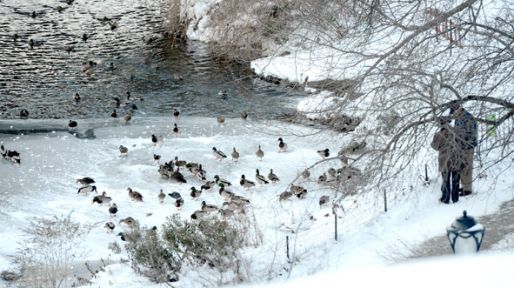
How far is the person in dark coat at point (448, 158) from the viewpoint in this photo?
11.2 meters

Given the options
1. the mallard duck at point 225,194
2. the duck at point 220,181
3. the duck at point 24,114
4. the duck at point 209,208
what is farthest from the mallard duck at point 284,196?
the duck at point 24,114

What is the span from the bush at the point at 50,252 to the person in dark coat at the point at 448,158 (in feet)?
19.8

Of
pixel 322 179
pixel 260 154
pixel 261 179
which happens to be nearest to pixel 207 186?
pixel 261 179

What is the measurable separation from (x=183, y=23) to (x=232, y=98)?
1076cm

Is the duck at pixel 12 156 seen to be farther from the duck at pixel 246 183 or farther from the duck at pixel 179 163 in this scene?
the duck at pixel 246 183

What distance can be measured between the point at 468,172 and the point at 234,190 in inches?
304

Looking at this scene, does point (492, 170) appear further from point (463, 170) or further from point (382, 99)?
point (382, 99)

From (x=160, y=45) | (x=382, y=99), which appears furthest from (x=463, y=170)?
(x=160, y=45)

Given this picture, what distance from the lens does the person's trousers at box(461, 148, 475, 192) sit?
1182 cm

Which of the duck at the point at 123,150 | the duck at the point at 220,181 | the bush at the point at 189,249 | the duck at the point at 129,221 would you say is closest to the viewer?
the bush at the point at 189,249

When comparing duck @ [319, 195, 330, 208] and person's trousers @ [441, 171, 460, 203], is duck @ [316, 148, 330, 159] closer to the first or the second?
duck @ [319, 195, 330, 208]

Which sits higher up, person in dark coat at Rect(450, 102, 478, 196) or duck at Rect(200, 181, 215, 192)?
person in dark coat at Rect(450, 102, 478, 196)

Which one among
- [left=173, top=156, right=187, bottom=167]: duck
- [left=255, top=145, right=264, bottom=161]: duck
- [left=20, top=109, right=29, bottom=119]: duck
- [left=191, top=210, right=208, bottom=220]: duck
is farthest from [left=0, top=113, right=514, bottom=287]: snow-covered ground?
[left=191, top=210, right=208, bottom=220]: duck

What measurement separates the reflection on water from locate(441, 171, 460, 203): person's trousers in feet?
38.2
